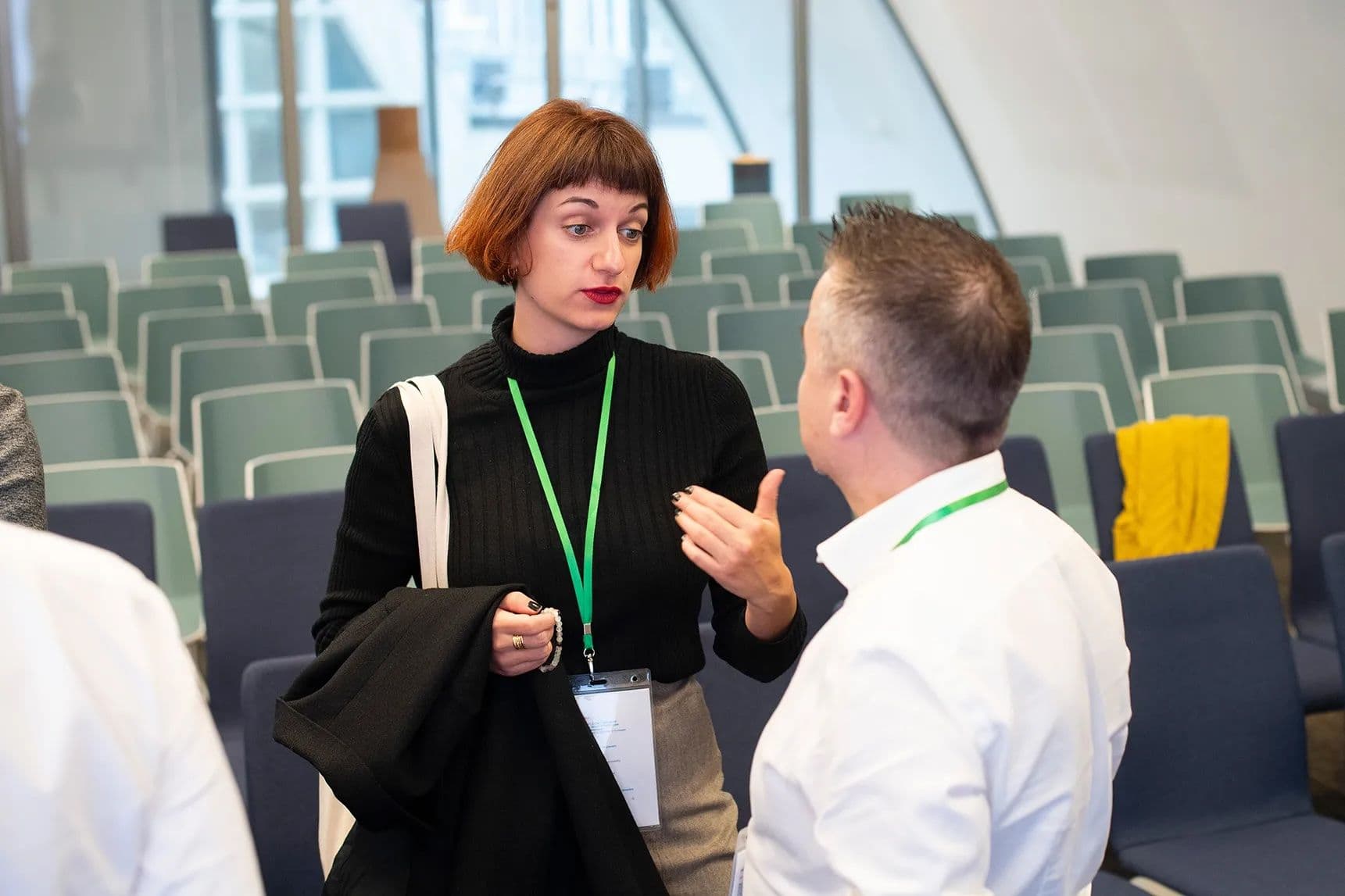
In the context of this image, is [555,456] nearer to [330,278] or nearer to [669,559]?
[669,559]

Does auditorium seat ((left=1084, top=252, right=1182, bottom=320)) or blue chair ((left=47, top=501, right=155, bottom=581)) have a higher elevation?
auditorium seat ((left=1084, top=252, right=1182, bottom=320))

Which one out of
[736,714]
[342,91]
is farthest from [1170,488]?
[342,91]

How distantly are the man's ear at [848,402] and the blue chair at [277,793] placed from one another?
1181mm

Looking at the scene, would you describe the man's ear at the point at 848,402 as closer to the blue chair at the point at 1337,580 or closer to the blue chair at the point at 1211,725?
the blue chair at the point at 1211,725

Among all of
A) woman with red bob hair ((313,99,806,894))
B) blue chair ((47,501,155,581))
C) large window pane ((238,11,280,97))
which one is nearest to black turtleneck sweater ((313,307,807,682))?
woman with red bob hair ((313,99,806,894))

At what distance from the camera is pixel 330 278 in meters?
6.42

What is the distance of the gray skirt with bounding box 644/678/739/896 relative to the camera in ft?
5.24

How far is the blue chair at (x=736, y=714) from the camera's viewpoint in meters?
2.30

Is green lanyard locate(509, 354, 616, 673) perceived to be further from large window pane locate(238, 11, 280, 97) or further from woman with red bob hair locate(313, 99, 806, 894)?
large window pane locate(238, 11, 280, 97)

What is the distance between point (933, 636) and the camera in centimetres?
107

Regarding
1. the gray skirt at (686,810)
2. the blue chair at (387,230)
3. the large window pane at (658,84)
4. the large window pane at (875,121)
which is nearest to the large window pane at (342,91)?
the blue chair at (387,230)

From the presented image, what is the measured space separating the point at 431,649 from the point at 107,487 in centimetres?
233

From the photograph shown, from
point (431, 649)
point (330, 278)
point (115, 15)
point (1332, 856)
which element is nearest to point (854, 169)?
point (115, 15)

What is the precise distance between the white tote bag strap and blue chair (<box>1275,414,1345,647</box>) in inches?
104
